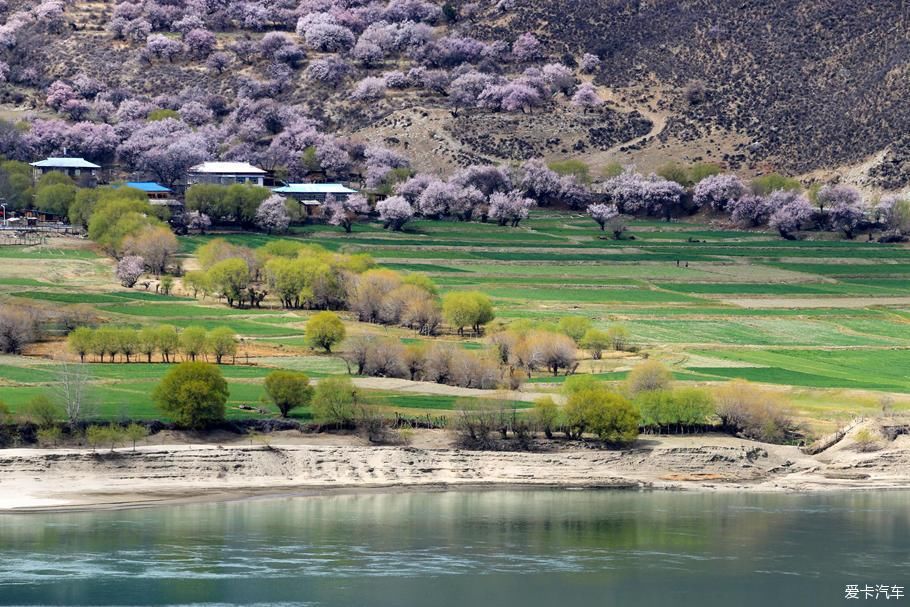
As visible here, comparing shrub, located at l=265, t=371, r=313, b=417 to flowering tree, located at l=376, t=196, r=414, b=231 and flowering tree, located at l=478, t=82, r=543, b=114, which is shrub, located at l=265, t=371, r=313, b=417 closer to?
flowering tree, located at l=376, t=196, r=414, b=231

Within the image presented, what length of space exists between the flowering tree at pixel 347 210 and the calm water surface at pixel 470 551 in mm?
83353

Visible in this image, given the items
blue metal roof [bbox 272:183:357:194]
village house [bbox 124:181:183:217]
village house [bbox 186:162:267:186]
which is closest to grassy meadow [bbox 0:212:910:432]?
blue metal roof [bbox 272:183:357:194]

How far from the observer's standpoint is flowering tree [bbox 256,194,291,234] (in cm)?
15375

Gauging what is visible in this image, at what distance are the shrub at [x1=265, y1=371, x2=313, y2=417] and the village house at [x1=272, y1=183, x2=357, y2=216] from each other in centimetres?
8164

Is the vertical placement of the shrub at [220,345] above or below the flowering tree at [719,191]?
below

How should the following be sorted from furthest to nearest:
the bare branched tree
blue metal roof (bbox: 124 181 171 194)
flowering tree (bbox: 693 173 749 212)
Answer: flowering tree (bbox: 693 173 749 212) < blue metal roof (bbox: 124 181 171 194) < the bare branched tree

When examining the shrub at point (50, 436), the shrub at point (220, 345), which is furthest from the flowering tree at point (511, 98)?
the shrub at point (50, 436)

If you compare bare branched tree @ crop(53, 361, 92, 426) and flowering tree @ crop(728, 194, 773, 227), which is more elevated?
flowering tree @ crop(728, 194, 773, 227)

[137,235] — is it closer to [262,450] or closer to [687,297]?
[687,297]

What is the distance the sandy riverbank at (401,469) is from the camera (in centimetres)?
7688

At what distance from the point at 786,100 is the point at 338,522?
13255cm

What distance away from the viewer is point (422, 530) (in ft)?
233

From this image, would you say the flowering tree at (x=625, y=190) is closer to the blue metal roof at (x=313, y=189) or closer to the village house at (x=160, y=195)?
the blue metal roof at (x=313, y=189)

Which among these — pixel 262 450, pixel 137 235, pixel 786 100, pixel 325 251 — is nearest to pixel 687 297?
pixel 325 251
